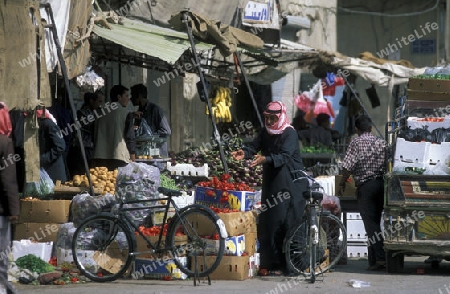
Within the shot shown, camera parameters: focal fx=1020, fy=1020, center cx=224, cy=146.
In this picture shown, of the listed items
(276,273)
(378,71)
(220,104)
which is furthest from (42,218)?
(378,71)

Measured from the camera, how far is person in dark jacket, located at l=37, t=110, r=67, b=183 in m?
13.0

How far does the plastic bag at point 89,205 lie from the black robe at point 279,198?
181 cm

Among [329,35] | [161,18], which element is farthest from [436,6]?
[161,18]

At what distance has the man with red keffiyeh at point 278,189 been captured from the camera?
11.6 meters

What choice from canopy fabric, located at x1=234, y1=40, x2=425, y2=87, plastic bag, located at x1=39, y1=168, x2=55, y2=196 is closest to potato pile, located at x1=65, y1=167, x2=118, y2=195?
plastic bag, located at x1=39, y1=168, x2=55, y2=196

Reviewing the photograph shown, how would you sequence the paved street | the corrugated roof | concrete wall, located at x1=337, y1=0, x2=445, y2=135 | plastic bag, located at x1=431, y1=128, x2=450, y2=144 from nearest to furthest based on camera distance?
the paved street < plastic bag, located at x1=431, y1=128, x2=450, y2=144 < the corrugated roof < concrete wall, located at x1=337, y1=0, x2=445, y2=135

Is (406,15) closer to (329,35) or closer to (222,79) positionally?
(329,35)

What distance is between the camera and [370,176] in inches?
501

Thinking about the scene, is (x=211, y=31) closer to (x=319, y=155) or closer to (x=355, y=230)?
(x=355, y=230)

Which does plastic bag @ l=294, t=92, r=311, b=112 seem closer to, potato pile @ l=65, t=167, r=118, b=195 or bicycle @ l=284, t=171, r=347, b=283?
potato pile @ l=65, t=167, r=118, b=195

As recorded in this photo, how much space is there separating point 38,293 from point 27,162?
5.39 ft

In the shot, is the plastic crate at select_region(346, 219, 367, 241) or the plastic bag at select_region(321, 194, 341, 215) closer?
the plastic bag at select_region(321, 194, 341, 215)

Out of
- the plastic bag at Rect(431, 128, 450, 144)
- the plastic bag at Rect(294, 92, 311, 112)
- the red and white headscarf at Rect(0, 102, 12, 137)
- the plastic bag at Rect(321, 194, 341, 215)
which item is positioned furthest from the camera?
the plastic bag at Rect(294, 92, 311, 112)

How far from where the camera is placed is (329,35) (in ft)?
82.9
